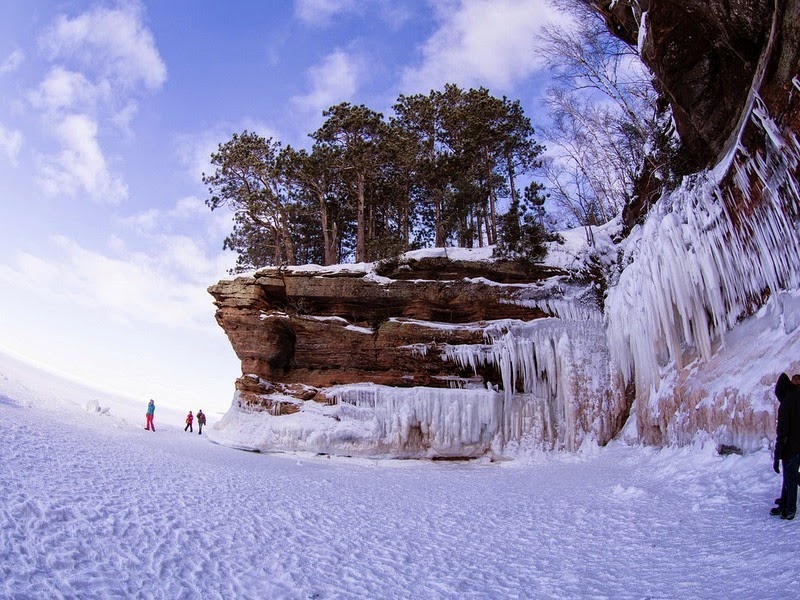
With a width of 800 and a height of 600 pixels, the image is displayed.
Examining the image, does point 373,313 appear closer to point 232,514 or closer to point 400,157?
point 400,157

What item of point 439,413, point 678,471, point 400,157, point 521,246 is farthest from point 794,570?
point 400,157

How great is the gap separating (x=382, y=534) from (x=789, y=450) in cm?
385

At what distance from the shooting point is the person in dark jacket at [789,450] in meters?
3.98

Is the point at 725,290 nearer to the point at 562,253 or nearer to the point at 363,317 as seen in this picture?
the point at 562,253

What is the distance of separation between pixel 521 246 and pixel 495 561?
11.8 meters

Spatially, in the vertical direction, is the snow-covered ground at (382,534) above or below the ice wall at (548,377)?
below

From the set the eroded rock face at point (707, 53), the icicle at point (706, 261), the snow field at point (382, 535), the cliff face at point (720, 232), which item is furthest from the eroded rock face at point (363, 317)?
the snow field at point (382, 535)

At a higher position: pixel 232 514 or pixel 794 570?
pixel 794 570

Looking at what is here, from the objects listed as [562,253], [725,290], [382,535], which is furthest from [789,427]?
[562,253]

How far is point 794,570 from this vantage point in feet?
9.61

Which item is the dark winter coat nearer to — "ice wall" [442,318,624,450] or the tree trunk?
"ice wall" [442,318,624,450]

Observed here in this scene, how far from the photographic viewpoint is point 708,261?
28.4 feet

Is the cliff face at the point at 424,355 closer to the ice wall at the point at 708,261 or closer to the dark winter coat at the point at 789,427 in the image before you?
the ice wall at the point at 708,261

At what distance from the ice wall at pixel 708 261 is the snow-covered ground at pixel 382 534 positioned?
2771 mm
